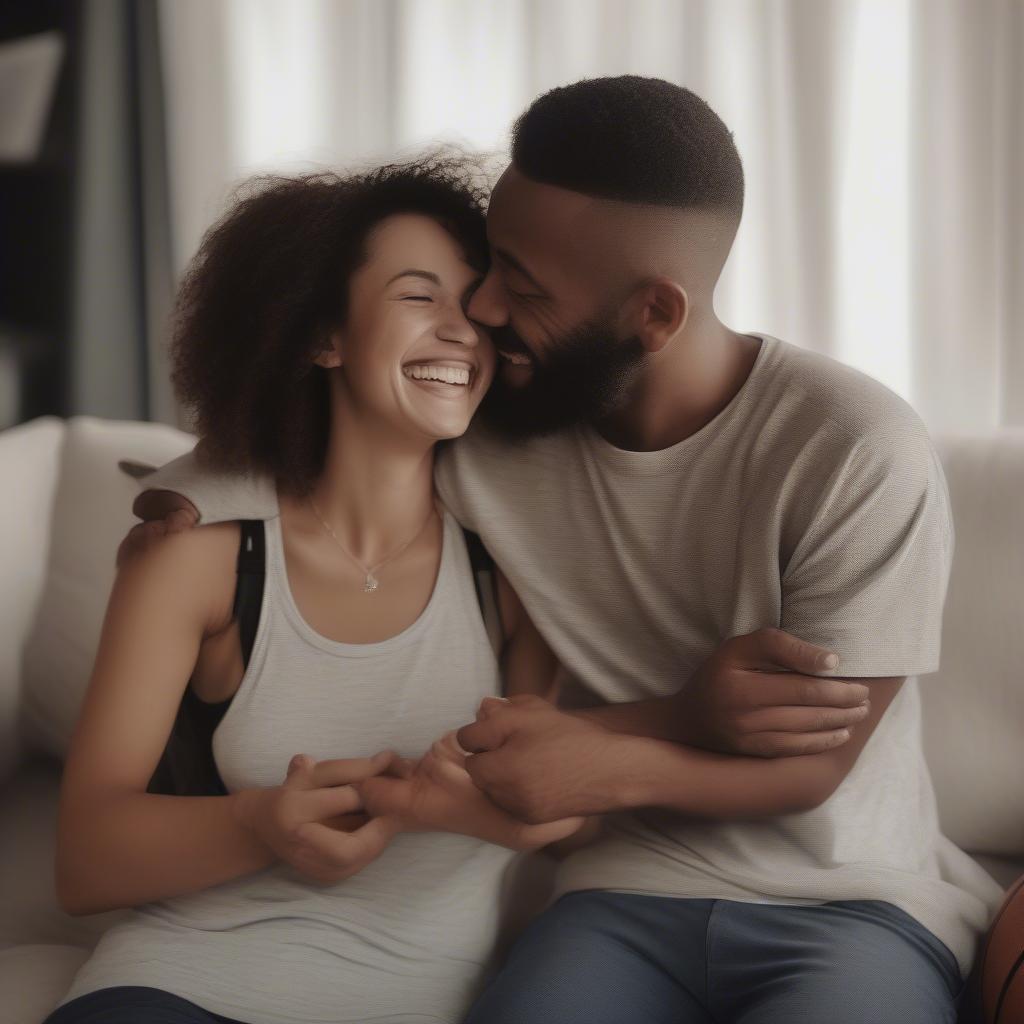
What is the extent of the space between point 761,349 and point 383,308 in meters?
0.44

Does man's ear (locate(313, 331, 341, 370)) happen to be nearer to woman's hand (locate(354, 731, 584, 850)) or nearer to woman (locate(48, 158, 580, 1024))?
woman (locate(48, 158, 580, 1024))

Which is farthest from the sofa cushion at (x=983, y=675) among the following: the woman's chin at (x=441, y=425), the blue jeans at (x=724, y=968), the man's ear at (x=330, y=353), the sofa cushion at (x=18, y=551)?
the sofa cushion at (x=18, y=551)

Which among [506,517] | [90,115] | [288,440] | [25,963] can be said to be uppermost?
[90,115]

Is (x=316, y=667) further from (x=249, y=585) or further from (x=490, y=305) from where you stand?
(x=490, y=305)

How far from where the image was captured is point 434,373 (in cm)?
135

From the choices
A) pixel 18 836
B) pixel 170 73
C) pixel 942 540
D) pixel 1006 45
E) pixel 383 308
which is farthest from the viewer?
pixel 170 73

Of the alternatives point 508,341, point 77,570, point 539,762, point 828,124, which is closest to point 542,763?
point 539,762

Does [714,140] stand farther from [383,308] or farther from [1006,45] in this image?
[1006,45]

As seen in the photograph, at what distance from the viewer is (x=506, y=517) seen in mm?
1446

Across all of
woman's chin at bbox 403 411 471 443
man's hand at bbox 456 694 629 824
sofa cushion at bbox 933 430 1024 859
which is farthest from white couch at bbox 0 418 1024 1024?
woman's chin at bbox 403 411 471 443

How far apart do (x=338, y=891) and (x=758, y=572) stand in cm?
59

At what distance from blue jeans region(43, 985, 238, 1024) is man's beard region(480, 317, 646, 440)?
745 millimetres

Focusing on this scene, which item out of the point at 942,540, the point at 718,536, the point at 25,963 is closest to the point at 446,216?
the point at 718,536

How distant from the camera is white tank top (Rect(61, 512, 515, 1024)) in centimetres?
123
